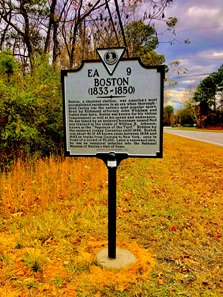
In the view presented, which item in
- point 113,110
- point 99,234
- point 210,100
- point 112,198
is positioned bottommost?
point 99,234

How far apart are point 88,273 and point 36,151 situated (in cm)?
508

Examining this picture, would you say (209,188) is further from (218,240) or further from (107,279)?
(107,279)

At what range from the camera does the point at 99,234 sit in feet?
12.9

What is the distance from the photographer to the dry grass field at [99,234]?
276 cm

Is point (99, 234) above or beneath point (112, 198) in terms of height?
beneath

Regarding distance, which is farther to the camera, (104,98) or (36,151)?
(36,151)

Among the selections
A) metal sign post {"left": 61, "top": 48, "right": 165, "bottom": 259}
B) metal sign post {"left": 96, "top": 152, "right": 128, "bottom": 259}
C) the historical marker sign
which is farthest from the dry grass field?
the historical marker sign

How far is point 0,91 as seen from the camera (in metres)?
6.30

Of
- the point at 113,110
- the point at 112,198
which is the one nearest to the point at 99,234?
the point at 112,198

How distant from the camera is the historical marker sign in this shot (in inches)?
119

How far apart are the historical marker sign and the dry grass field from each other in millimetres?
1223

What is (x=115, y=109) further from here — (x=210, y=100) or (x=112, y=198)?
(x=210, y=100)

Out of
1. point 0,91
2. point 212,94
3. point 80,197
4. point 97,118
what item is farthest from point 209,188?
point 212,94

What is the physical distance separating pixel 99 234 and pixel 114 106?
1.84m
